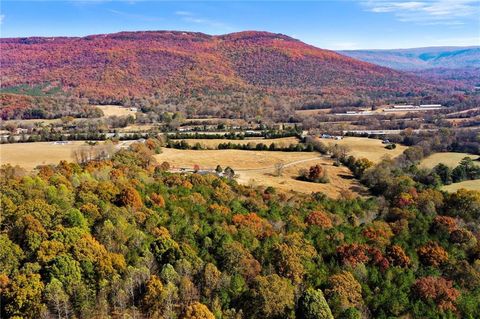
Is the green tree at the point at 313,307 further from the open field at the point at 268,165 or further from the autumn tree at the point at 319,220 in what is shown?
the open field at the point at 268,165

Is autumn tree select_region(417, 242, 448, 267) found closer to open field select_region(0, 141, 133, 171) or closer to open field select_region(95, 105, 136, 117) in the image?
open field select_region(0, 141, 133, 171)

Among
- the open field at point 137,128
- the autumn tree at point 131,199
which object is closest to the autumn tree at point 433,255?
the autumn tree at point 131,199

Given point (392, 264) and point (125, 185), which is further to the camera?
point (125, 185)

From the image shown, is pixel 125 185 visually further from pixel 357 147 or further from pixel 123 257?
pixel 357 147

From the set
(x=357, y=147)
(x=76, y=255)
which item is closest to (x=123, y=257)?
(x=76, y=255)

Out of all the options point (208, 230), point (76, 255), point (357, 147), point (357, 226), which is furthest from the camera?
point (357, 147)

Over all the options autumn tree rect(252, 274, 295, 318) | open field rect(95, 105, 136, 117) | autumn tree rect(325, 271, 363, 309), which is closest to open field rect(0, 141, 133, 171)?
open field rect(95, 105, 136, 117)

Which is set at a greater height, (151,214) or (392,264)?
(151,214)
